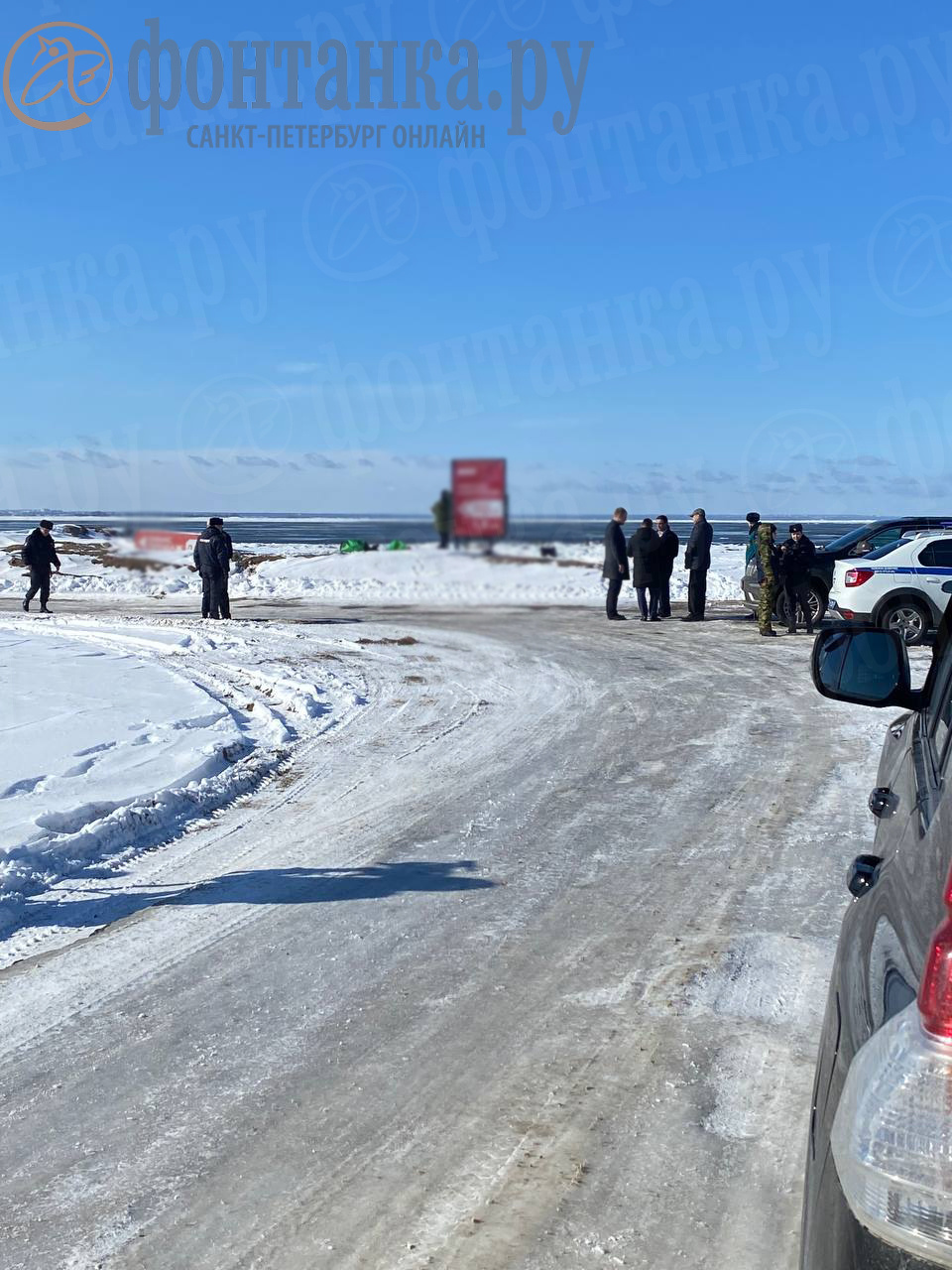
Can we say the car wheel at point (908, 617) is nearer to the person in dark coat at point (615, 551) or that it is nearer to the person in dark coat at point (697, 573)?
the person in dark coat at point (697, 573)

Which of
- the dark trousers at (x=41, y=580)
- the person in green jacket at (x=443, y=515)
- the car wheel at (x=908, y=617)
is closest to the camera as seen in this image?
the person in green jacket at (x=443, y=515)

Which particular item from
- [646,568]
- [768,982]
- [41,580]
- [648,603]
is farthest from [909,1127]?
[41,580]

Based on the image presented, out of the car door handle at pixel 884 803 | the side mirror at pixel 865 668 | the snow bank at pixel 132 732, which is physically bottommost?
the snow bank at pixel 132 732

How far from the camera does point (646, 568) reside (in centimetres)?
577

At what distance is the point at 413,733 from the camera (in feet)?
30.7

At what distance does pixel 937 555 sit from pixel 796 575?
2.19m

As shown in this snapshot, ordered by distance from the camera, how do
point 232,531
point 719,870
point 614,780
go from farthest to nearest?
point 614,780 → point 719,870 → point 232,531

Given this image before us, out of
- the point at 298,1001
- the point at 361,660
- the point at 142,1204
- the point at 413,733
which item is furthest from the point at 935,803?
the point at 361,660

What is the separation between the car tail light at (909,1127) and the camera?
4.58ft

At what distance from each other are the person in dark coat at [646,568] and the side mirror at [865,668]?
2.13ft

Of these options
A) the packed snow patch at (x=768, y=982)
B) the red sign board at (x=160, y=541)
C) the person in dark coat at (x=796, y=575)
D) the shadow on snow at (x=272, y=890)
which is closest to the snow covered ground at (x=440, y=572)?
the red sign board at (x=160, y=541)

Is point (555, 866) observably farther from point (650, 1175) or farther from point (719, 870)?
point (650, 1175)

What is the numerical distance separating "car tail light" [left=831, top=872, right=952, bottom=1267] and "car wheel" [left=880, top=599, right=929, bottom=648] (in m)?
14.2

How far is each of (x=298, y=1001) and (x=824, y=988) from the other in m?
1.97
